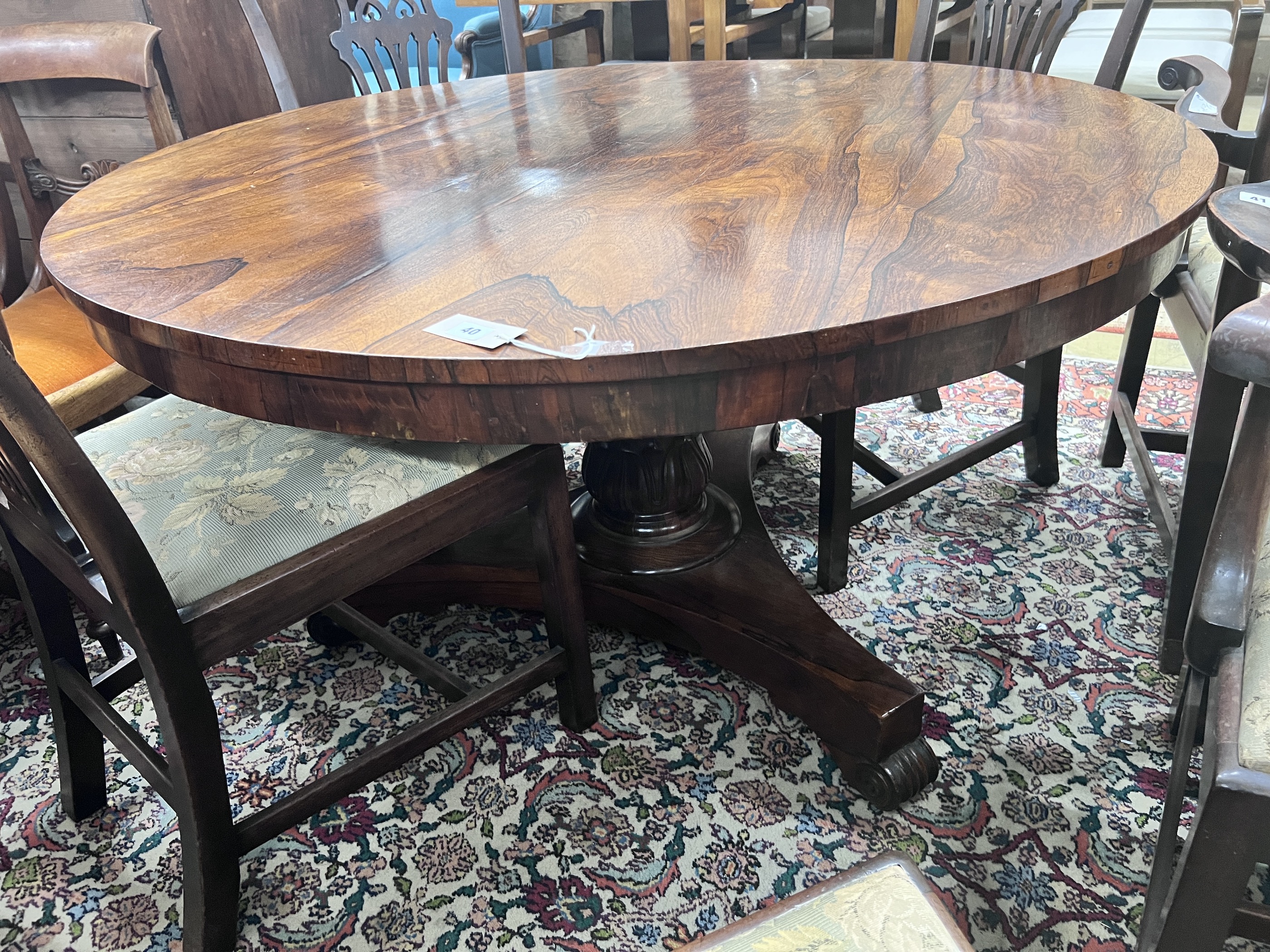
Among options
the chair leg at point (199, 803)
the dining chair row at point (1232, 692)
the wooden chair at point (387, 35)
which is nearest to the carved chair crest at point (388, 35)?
the wooden chair at point (387, 35)

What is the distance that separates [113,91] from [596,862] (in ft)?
6.45

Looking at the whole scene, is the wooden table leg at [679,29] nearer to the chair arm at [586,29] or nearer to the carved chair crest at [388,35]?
the chair arm at [586,29]

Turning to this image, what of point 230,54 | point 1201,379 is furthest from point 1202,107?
point 230,54

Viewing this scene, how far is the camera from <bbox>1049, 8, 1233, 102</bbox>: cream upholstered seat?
2.50 m

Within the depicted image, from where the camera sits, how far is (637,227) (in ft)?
3.17

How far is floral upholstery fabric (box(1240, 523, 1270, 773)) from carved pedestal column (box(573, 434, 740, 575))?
0.81 meters

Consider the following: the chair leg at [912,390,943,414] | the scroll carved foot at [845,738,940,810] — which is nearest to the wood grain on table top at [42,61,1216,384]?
the scroll carved foot at [845,738,940,810]

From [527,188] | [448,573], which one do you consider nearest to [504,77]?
[527,188]

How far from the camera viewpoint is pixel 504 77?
1890 mm

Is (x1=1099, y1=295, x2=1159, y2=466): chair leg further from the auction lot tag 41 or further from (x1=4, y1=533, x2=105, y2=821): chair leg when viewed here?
(x1=4, y1=533, x2=105, y2=821): chair leg

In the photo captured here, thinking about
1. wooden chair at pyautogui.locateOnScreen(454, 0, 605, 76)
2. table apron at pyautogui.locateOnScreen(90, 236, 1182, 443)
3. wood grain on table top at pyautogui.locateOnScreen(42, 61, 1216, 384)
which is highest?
wooden chair at pyautogui.locateOnScreen(454, 0, 605, 76)

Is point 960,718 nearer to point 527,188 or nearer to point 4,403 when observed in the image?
point 527,188

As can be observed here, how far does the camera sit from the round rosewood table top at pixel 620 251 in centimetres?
75

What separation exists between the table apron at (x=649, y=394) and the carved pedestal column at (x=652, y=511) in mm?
674
